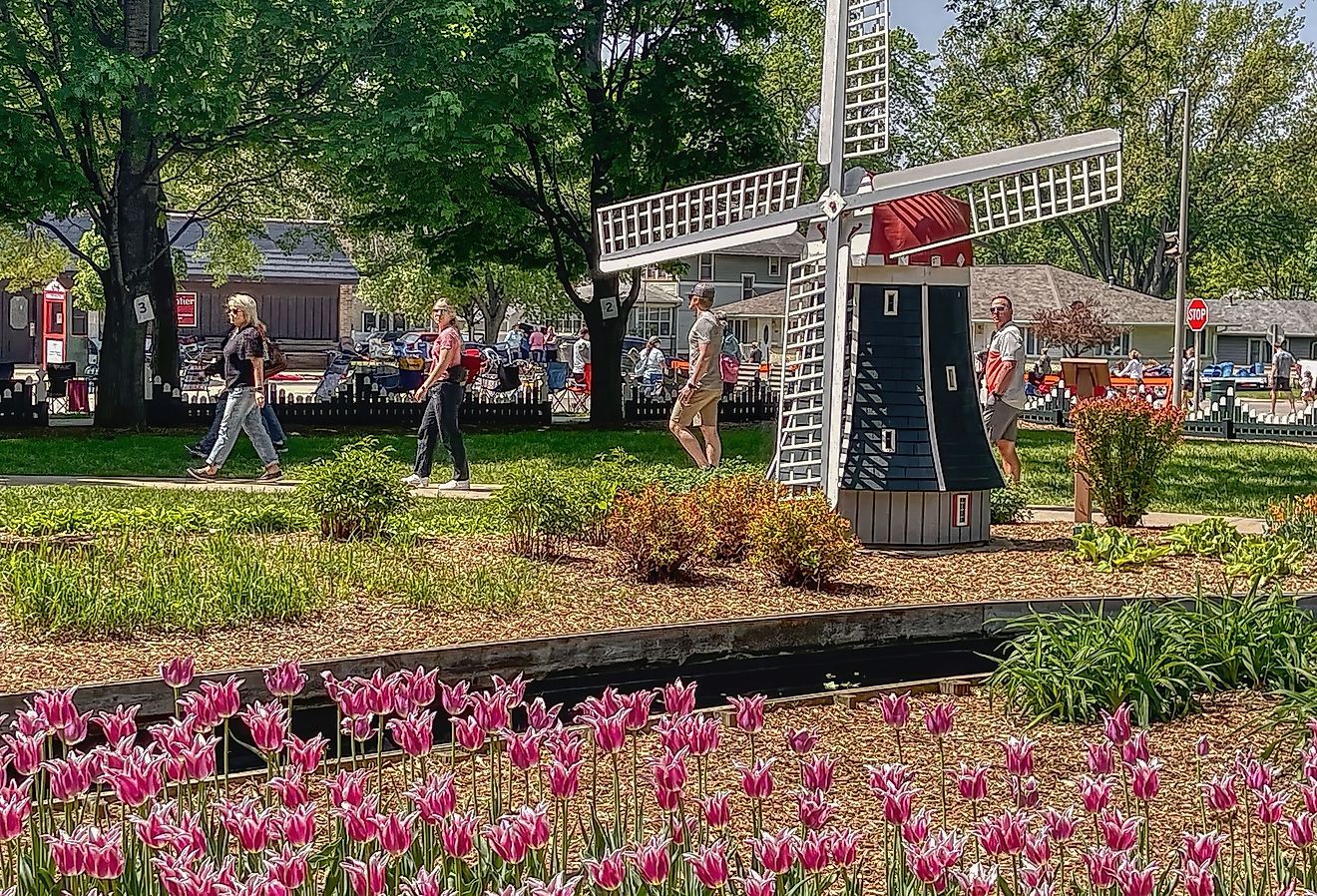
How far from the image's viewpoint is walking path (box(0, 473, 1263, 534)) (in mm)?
15234

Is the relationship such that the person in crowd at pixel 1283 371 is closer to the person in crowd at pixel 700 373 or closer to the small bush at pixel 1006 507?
the person in crowd at pixel 700 373

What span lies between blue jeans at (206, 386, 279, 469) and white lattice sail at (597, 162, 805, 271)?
365 centimetres

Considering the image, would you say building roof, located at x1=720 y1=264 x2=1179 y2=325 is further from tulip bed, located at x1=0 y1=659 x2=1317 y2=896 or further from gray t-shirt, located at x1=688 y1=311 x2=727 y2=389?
tulip bed, located at x1=0 y1=659 x2=1317 y2=896

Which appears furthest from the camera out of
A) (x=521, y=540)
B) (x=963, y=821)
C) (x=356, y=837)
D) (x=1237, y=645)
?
(x=521, y=540)

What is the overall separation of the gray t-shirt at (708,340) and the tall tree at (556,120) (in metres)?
6.51

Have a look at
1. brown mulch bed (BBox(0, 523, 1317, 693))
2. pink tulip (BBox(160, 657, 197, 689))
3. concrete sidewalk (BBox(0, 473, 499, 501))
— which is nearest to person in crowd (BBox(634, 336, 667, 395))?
concrete sidewalk (BBox(0, 473, 499, 501))

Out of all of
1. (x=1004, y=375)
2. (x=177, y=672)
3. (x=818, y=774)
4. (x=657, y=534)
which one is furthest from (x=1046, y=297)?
(x=818, y=774)

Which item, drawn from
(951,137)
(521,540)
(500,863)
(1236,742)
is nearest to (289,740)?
(500,863)

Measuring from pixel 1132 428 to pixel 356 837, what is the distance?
35.6 ft

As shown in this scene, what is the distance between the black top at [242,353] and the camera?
16.5 metres

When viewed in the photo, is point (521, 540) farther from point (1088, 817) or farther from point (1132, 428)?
point (1088, 817)

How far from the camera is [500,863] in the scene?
176 inches

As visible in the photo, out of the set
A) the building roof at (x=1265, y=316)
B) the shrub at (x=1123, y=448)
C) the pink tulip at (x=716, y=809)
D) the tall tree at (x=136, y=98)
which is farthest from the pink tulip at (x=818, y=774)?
the building roof at (x=1265, y=316)

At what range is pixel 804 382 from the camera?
14.3 meters
